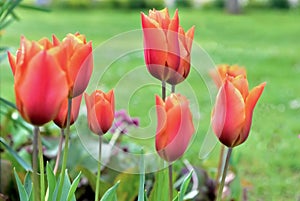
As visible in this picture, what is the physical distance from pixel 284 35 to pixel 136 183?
27.7 ft

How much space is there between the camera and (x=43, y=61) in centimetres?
102

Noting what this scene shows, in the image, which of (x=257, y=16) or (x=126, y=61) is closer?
(x=126, y=61)

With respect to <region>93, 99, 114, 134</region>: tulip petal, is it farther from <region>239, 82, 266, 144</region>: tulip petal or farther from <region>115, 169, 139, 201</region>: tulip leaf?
<region>115, 169, 139, 201</region>: tulip leaf

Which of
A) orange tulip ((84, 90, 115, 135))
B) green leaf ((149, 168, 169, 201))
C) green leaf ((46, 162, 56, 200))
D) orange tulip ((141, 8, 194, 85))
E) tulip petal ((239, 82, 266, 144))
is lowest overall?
green leaf ((149, 168, 169, 201))

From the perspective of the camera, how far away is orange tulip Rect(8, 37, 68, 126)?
102 cm

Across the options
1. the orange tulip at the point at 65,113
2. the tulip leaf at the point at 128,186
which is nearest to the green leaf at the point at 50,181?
the orange tulip at the point at 65,113

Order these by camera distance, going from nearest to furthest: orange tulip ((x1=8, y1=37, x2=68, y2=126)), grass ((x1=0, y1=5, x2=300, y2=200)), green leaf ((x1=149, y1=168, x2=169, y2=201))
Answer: orange tulip ((x1=8, y1=37, x2=68, y2=126)) < green leaf ((x1=149, y1=168, x2=169, y2=201)) < grass ((x1=0, y1=5, x2=300, y2=200))

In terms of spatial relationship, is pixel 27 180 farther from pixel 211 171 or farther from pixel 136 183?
pixel 211 171

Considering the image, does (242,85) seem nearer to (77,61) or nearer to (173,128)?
(173,128)

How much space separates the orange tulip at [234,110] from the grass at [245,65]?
0.22 m

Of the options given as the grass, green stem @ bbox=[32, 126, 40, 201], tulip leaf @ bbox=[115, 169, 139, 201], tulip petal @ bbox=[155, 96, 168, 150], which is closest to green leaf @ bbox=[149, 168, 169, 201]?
the grass

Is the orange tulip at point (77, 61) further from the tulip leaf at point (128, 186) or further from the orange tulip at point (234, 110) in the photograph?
the tulip leaf at point (128, 186)

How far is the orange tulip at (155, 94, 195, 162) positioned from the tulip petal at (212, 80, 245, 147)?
0.05 m

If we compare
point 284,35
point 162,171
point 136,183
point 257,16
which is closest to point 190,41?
point 162,171
